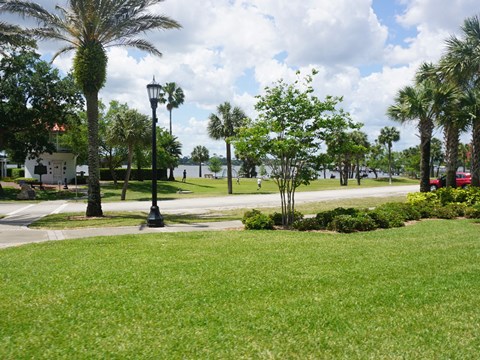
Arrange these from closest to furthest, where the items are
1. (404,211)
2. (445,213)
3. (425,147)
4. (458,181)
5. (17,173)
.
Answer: (404,211) < (445,213) < (425,147) < (458,181) < (17,173)

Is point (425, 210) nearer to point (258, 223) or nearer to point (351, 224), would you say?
point (351, 224)

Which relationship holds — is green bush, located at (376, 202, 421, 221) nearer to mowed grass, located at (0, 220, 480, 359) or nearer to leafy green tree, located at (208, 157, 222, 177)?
mowed grass, located at (0, 220, 480, 359)

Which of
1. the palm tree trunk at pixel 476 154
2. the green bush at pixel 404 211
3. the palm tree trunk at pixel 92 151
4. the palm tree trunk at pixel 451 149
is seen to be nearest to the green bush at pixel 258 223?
the green bush at pixel 404 211

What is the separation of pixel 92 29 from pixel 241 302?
15.3 metres

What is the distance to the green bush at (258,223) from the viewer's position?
1308 centimetres

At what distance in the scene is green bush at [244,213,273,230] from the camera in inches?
515

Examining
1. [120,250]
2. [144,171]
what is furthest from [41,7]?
[144,171]

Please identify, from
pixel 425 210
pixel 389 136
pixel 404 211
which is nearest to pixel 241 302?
pixel 404 211

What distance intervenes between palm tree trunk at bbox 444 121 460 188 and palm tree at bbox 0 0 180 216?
45.0ft

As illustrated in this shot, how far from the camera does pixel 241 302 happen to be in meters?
5.60

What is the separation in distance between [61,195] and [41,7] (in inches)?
Result: 721

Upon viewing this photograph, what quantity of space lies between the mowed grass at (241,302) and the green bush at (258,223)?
141 inches

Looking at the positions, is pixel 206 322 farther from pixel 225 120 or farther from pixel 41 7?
pixel 225 120

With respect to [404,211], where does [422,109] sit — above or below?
above
